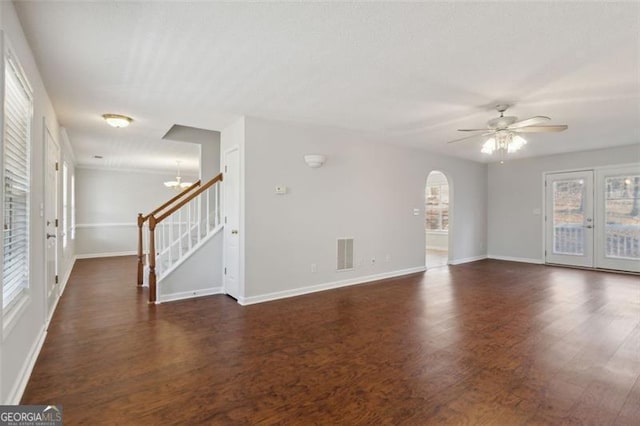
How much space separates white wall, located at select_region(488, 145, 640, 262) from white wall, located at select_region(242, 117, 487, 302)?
7.67 ft

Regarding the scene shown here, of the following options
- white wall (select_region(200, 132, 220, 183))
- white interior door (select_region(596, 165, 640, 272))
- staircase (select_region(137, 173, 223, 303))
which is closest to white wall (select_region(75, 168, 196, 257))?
staircase (select_region(137, 173, 223, 303))

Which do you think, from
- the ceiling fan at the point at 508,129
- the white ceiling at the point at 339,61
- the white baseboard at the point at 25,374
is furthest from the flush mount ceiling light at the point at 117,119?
the ceiling fan at the point at 508,129

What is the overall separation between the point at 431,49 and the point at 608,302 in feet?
14.2

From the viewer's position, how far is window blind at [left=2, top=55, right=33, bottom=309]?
1.95 meters

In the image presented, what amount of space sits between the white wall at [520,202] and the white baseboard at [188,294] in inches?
280

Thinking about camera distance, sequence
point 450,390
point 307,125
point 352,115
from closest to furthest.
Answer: point 450,390
point 352,115
point 307,125

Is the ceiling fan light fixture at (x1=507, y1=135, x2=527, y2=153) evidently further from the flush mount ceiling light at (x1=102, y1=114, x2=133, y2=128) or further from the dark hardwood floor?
the flush mount ceiling light at (x1=102, y1=114, x2=133, y2=128)

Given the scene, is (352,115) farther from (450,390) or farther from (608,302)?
(608,302)

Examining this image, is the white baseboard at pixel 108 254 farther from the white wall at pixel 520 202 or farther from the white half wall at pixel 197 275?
the white wall at pixel 520 202

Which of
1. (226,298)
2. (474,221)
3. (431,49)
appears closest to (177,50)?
(431,49)

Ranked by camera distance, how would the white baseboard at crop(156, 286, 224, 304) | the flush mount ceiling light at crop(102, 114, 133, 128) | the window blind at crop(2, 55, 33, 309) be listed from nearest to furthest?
1. the window blind at crop(2, 55, 33, 309)
2. the flush mount ceiling light at crop(102, 114, 133, 128)
3. the white baseboard at crop(156, 286, 224, 304)

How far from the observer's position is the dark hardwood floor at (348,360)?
1943 mm

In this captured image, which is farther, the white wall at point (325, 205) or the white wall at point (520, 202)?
the white wall at point (520, 202)

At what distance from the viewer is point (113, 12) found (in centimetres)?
200
